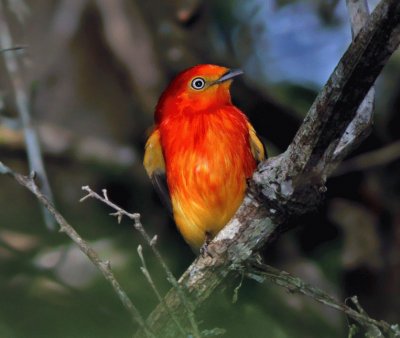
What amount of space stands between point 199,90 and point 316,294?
6.32 feet

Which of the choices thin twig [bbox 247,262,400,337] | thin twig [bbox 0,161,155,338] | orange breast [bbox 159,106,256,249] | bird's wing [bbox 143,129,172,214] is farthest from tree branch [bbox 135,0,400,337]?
bird's wing [bbox 143,129,172,214]

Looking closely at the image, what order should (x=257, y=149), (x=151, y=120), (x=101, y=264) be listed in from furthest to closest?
(x=151, y=120), (x=257, y=149), (x=101, y=264)

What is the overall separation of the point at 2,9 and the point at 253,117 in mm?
1942

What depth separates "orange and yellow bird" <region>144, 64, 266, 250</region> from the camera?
3789mm

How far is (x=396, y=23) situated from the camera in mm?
1961

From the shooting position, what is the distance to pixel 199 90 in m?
4.14

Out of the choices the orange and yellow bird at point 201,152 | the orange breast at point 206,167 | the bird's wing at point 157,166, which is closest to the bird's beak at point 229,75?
the orange and yellow bird at point 201,152

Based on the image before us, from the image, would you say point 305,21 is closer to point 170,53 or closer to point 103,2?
point 170,53

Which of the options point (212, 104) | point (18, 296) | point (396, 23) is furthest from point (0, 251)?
point (212, 104)

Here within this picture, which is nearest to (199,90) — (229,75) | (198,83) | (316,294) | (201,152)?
(198,83)

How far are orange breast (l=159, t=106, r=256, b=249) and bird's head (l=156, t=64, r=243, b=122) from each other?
3.4 inches

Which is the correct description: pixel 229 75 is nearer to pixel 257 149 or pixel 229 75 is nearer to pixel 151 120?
pixel 257 149

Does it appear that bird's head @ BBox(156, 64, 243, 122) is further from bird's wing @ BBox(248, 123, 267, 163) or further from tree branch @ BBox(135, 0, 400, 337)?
tree branch @ BBox(135, 0, 400, 337)

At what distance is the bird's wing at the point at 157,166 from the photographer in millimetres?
4109
